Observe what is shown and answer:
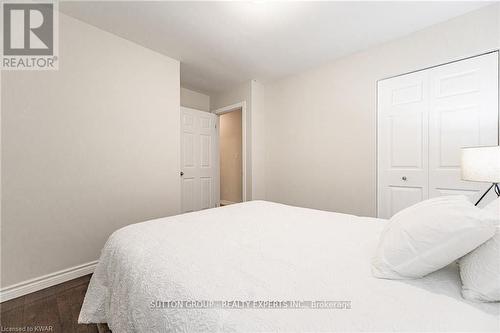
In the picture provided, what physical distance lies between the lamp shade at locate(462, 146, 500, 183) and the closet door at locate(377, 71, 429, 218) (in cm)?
66

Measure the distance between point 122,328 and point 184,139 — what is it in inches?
119

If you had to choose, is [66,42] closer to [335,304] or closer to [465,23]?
[335,304]

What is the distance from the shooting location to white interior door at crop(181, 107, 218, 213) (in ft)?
12.0

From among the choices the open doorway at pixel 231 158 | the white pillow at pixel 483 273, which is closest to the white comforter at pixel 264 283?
the white pillow at pixel 483 273

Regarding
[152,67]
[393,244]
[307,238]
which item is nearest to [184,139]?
[152,67]

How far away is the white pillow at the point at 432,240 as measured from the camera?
2.19 ft

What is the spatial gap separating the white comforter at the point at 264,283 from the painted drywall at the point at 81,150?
3.79 feet

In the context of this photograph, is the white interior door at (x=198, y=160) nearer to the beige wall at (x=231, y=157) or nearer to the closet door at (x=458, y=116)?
the beige wall at (x=231, y=157)

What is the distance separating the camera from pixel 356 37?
8.00ft

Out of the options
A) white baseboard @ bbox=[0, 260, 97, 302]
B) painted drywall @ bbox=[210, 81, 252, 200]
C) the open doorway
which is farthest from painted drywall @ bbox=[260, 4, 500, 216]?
white baseboard @ bbox=[0, 260, 97, 302]

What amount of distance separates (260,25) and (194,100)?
238cm

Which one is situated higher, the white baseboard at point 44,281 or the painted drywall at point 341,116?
the painted drywall at point 341,116

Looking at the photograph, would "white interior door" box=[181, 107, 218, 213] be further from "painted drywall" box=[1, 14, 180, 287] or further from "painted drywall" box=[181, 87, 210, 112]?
"painted drywall" box=[1, 14, 180, 287]

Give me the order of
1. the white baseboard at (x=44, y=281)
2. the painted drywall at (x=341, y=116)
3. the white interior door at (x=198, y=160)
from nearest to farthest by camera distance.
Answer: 1. the white baseboard at (x=44, y=281)
2. the painted drywall at (x=341, y=116)
3. the white interior door at (x=198, y=160)
